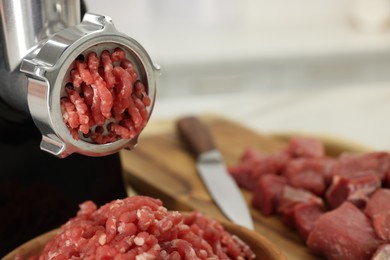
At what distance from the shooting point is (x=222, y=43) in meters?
3.48

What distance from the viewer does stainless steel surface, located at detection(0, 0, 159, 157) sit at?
3.27 feet

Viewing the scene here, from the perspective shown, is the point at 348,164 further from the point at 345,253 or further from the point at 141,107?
the point at 141,107

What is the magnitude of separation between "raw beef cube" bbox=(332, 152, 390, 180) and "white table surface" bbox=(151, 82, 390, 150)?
18.7 inches

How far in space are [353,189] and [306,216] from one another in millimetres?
118

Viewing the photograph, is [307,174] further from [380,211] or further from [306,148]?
[380,211]

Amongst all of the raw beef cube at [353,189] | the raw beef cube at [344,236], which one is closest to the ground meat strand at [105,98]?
the raw beef cube at [344,236]

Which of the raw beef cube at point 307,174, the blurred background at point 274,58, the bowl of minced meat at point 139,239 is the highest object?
the bowl of minced meat at point 139,239

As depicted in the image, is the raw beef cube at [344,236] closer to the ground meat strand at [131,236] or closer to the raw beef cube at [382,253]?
the raw beef cube at [382,253]

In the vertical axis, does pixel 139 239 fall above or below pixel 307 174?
above

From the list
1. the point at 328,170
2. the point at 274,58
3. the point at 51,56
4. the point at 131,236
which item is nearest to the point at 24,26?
the point at 51,56

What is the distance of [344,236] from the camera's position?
130 centimetres

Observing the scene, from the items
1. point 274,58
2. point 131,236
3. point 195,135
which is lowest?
point 274,58

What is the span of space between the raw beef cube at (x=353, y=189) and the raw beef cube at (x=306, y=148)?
0.23m

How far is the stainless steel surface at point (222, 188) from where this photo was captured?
1509 millimetres
